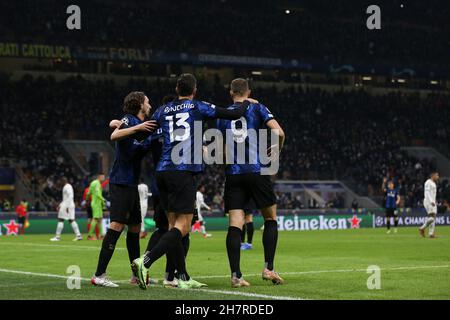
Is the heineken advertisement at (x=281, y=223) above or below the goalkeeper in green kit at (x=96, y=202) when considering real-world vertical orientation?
below

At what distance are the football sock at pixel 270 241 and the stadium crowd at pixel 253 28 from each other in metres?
37.4

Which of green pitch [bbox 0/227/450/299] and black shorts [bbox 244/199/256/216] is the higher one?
black shorts [bbox 244/199/256/216]

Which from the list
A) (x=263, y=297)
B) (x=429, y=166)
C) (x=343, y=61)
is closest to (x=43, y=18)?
(x=343, y=61)

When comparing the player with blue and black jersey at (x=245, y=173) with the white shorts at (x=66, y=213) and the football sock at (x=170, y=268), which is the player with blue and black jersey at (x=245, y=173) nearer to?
the football sock at (x=170, y=268)

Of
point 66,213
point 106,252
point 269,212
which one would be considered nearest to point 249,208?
point 269,212

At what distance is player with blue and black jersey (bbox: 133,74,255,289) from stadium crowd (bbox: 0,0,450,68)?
37589 mm

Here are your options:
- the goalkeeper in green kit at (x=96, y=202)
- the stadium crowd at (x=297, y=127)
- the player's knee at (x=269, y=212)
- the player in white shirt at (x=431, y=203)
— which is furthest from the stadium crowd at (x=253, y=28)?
the player's knee at (x=269, y=212)

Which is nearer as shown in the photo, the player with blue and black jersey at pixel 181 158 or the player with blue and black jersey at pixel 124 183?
the player with blue and black jersey at pixel 181 158

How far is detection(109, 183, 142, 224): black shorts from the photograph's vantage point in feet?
37.7

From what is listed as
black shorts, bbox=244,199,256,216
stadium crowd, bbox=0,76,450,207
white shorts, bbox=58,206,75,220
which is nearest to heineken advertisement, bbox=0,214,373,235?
white shorts, bbox=58,206,75,220

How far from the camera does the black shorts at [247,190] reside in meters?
11.8

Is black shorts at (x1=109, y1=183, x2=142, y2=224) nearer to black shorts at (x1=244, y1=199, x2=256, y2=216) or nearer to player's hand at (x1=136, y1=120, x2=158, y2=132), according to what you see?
player's hand at (x1=136, y1=120, x2=158, y2=132)
